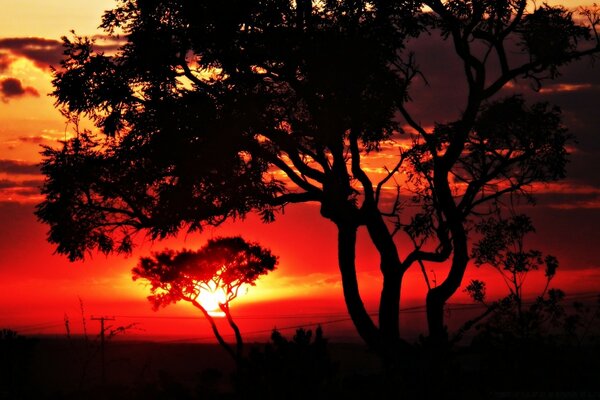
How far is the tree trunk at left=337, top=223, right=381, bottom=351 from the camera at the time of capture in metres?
25.5

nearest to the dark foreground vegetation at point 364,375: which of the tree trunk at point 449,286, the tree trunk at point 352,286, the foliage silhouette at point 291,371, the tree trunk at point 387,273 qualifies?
the foliage silhouette at point 291,371

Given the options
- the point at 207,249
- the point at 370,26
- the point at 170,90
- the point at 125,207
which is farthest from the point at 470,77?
the point at 207,249

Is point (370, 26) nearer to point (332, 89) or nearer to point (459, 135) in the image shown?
point (332, 89)

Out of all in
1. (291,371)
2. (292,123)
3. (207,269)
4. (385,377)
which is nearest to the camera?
(291,371)

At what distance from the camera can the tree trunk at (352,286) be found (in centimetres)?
2552

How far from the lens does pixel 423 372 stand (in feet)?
35.9

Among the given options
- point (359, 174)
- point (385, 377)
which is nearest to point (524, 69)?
point (359, 174)

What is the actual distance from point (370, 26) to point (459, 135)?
479 centimetres

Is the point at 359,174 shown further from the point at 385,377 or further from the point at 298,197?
the point at 385,377

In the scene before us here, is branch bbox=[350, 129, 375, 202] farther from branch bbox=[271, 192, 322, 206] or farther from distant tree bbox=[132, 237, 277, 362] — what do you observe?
distant tree bbox=[132, 237, 277, 362]

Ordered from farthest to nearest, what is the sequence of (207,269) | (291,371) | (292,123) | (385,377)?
(207,269)
(292,123)
(385,377)
(291,371)

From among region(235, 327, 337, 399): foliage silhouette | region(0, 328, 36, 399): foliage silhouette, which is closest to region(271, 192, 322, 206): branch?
region(0, 328, 36, 399): foliage silhouette

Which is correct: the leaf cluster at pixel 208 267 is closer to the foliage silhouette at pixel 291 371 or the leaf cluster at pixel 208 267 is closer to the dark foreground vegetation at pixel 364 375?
the dark foreground vegetation at pixel 364 375

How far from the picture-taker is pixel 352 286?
26109 millimetres
